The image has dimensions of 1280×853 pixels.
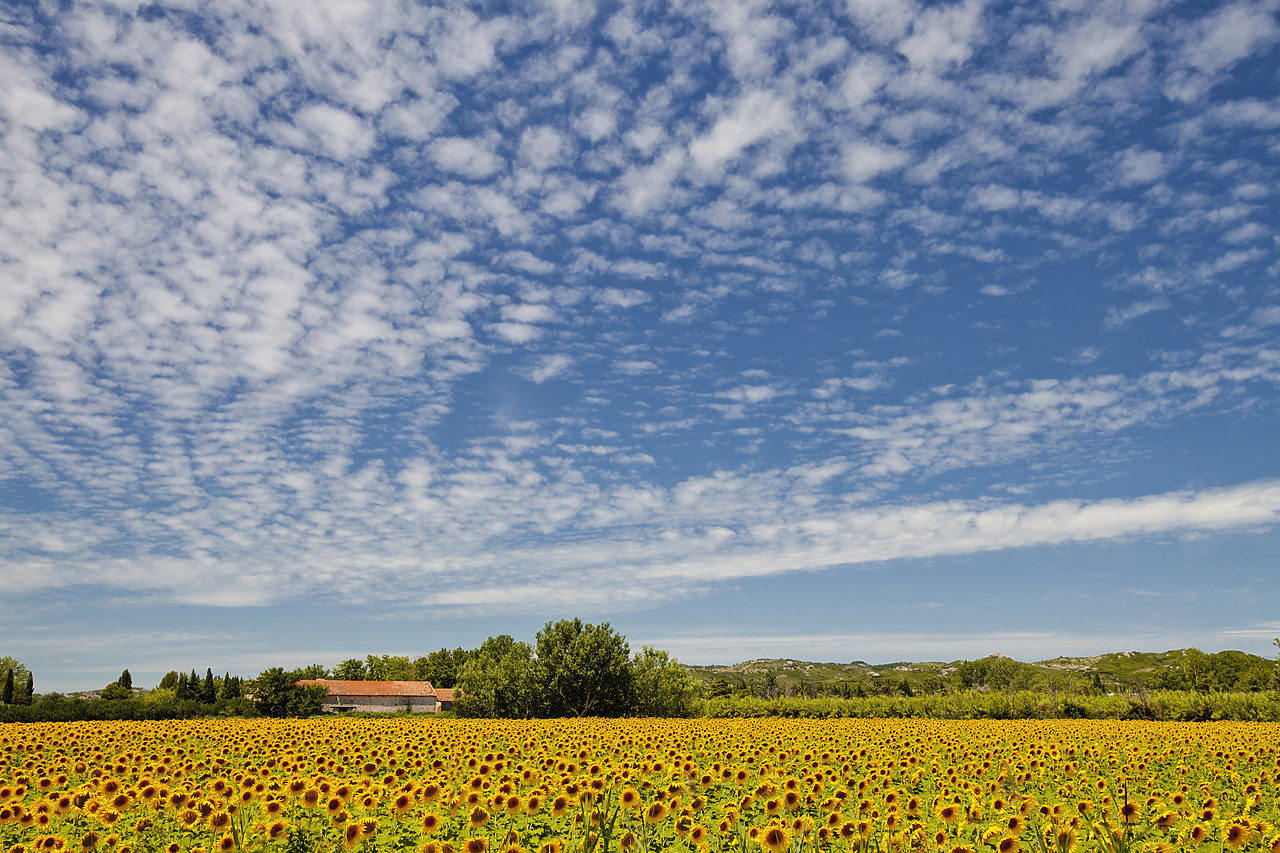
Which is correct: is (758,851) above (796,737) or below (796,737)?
above

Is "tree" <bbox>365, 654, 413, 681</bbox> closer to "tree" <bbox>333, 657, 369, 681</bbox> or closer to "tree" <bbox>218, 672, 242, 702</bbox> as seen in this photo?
"tree" <bbox>333, 657, 369, 681</bbox>

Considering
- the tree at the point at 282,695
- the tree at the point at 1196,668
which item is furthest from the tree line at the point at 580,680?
the tree at the point at 1196,668

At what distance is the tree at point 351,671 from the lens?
152 meters

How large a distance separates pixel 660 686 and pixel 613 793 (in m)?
45.3

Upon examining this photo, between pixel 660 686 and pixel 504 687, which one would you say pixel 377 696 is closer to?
pixel 504 687

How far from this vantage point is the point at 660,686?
172ft

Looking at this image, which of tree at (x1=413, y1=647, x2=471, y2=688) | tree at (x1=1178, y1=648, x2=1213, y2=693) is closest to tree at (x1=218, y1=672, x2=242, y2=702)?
tree at (x1=413, y1=647, x2=471, y2=688)

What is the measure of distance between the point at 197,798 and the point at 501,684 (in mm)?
45411

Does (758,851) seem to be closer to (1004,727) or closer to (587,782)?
(587,782)

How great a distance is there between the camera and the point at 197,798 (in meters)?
9.34

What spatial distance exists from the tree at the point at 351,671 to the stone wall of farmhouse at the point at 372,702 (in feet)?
141

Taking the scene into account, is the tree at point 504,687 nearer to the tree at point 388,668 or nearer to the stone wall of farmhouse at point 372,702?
the stone wall of farmhouse at point 372,702

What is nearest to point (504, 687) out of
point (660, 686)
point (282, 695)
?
point (660, 686)

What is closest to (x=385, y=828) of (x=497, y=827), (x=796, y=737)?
(x=497, y=827)
